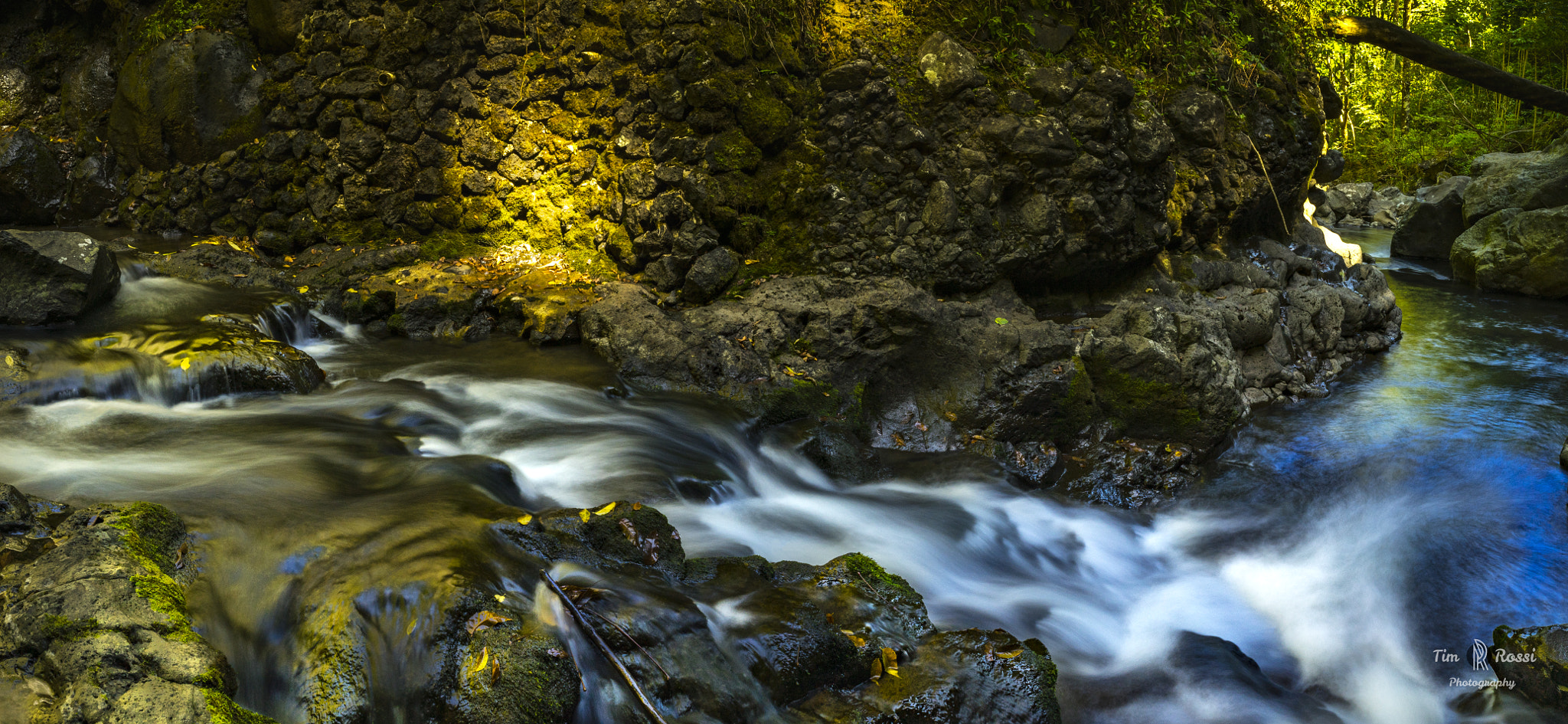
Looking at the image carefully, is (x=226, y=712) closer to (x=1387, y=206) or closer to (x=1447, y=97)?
(x=1387, y=206)

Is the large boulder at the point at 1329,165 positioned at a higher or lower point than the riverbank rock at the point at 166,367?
higher

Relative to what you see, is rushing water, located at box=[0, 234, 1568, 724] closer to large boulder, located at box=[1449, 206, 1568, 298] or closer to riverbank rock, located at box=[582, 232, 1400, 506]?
riverbank rock, located at box=[582, 232, 1400, 506]

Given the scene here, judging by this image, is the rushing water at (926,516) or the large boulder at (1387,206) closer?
the rushing water at (926,516)

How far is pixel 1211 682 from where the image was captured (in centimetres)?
379

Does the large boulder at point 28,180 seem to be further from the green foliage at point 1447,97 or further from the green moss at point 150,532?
the green foliage at point 1447,97

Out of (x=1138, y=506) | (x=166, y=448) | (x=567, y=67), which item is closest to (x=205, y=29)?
(x=567, y=67)

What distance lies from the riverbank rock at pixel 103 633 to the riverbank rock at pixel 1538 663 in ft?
16.0

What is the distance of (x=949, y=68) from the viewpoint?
290 inches

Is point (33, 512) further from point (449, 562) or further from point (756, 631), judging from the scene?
point (756, 631)

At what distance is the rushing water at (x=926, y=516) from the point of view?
329 cm

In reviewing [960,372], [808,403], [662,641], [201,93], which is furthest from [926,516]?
[201,93]

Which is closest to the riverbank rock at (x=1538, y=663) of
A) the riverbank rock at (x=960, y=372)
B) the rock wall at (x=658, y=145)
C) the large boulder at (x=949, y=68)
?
the riverbank rock at (x=960, y=372)

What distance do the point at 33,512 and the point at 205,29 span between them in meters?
7.25

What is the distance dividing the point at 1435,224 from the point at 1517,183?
2.10 meters
